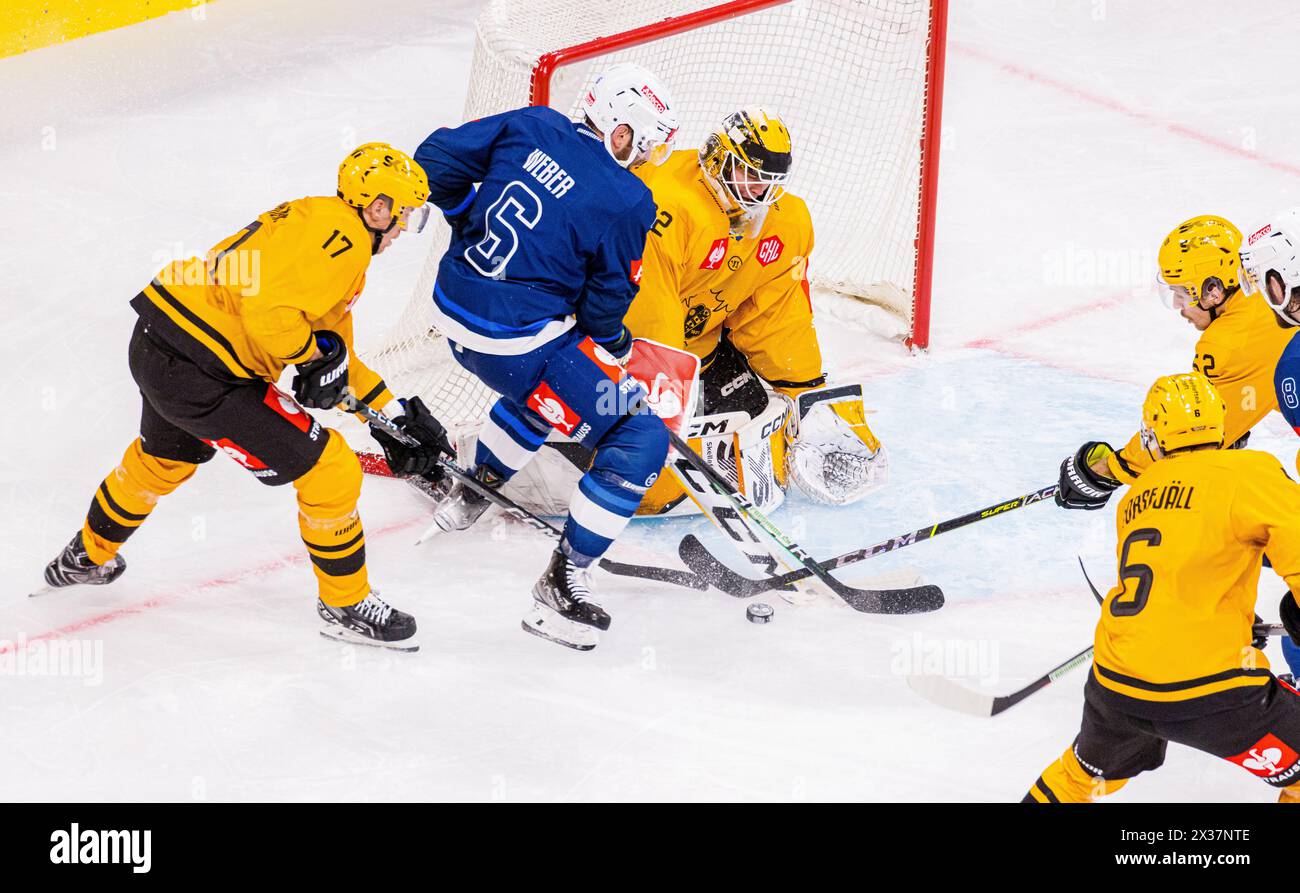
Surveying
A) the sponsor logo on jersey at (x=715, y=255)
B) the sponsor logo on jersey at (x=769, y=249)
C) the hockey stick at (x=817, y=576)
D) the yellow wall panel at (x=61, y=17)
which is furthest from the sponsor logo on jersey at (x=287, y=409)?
the yellow wall panel at (x=61, y=17)

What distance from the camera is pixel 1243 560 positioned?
8.19ft

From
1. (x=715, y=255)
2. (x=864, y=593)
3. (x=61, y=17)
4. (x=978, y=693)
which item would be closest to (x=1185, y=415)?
(x=978, y=693)

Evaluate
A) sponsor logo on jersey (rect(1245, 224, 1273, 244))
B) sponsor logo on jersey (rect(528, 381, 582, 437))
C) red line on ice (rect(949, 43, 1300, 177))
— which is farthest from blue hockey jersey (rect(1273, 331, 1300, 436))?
red line on ice (rect(949, 43, 1300, 177))

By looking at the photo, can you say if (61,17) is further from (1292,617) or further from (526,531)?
(1292,617)

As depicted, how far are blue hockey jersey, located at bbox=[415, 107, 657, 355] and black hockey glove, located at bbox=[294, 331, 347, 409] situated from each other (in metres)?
0.34

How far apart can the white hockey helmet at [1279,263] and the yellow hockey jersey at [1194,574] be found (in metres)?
0.60

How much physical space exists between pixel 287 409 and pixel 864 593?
1.37 meters

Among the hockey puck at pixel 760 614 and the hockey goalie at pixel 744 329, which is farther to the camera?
the hockey goalie at pixel 744 329

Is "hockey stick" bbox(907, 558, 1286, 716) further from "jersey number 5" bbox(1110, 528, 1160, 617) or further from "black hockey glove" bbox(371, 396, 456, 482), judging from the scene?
"black hockey glove" bbox(371, 396, 456, 482)

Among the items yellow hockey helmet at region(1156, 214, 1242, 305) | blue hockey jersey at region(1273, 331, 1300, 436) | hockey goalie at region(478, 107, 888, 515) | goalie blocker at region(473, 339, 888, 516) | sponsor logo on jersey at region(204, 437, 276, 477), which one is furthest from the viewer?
goalie blocker at region(473, 339, 888, 516)

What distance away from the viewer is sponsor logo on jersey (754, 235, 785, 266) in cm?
384

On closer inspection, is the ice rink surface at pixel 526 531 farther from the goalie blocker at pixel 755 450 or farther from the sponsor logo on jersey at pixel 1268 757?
the sponsor logo on jersey at pixel 1268 757

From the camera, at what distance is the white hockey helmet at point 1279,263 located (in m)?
2.98

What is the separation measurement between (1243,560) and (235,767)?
186 centimetres
